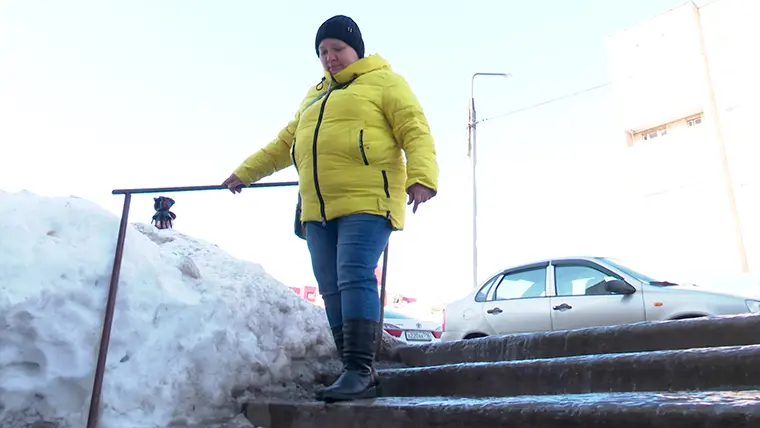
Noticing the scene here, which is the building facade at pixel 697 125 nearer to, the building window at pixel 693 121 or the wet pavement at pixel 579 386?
the building window at pixel 693 121

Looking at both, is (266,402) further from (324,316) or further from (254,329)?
(324,316)

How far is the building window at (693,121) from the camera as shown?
17278 millimetres

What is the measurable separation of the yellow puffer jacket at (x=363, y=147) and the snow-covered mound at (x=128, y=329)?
23.7 inches

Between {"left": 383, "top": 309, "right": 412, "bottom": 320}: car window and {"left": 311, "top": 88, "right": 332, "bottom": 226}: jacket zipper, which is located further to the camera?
{"left": 383, "top": 309, "right": 412, "bottom": 320}: car window

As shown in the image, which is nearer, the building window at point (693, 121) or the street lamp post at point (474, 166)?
the street lamp post at point (474, 166)

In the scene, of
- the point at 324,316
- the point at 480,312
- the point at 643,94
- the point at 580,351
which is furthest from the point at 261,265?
the point at 643,94

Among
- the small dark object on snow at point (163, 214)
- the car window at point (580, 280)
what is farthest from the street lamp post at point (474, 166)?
the small dark object on snow at point (163, 214)

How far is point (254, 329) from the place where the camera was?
2742mm

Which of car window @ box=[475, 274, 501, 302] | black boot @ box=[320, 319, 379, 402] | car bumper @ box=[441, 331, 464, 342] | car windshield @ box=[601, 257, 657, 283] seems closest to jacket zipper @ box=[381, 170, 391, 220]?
black boot @ box=[320, 319, 379, 402]

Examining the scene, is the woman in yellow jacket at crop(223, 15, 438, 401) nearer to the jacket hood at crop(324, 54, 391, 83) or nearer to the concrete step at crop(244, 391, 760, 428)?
the jacket hood at crop(324, 54, 391, 83)

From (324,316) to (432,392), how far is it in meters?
0.81

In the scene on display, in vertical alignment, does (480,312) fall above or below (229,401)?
above

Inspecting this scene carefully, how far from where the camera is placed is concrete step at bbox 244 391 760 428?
1452mm

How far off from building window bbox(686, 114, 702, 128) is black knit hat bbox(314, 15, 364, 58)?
17248mm
